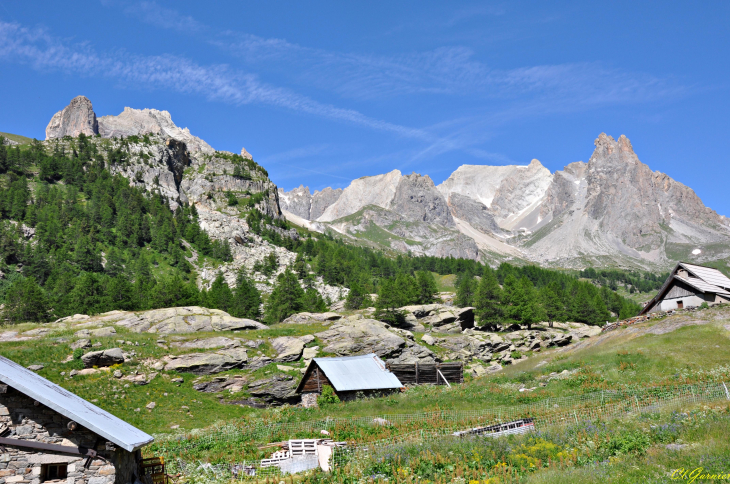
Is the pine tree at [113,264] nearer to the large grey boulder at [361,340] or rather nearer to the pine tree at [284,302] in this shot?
the pine tree at [284,302]

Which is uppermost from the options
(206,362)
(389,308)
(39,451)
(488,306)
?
(389,308)

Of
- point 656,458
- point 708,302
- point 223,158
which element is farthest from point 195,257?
point 656,458

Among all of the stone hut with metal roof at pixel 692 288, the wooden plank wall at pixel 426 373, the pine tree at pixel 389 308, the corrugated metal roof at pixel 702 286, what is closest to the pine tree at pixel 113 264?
the pine tree at pixel 389 308

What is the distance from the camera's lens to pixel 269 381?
48.0m

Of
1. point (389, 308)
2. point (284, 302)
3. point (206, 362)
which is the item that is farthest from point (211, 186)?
point (206, 362)

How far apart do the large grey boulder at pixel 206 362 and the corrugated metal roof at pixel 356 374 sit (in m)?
14.0

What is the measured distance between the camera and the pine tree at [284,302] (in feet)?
291

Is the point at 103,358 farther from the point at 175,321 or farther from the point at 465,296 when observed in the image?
the point at 465,296

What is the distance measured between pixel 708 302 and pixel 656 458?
4591cm

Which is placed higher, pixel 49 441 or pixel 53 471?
pixel 49 441

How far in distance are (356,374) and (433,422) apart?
18.0 meters

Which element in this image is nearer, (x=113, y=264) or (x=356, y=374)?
(x=356, y=374)

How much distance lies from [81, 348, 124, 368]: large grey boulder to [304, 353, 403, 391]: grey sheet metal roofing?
68.3ft

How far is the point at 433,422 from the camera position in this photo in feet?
80.4
